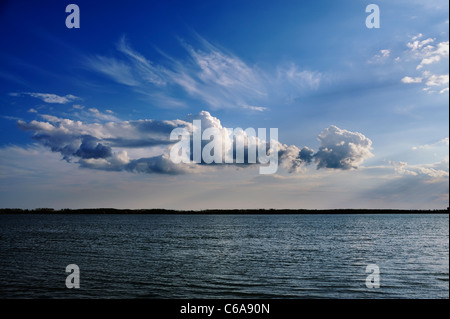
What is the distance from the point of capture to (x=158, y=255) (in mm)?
46469

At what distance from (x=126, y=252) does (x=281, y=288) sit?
96.7ft

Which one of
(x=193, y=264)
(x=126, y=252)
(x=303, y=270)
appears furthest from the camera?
(x=126, y=252)

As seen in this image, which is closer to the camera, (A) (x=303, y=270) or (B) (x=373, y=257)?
(A) (x=303, y=270)
